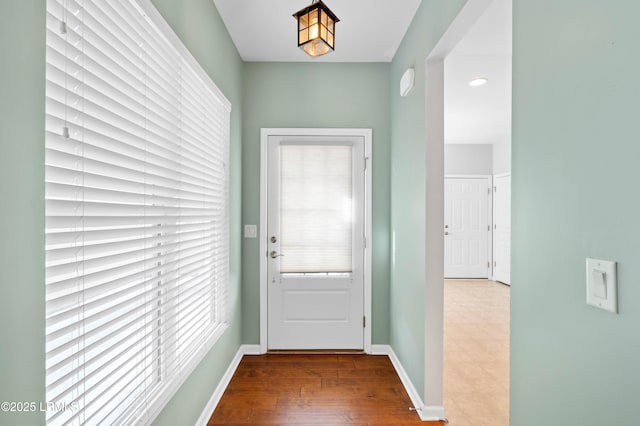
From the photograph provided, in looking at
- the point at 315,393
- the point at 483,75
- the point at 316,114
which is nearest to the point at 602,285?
the point at 315,393

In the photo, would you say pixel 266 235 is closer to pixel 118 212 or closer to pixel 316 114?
pixel 316 114

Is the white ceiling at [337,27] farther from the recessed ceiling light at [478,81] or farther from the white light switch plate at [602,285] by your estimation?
the white light switch plate at [602,285]

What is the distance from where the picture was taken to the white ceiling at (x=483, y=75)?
105 inches

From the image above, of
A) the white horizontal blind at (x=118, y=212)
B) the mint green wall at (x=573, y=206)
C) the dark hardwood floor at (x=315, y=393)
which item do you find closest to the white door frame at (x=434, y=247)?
the dark hardwood floor at (x=315, y=393)

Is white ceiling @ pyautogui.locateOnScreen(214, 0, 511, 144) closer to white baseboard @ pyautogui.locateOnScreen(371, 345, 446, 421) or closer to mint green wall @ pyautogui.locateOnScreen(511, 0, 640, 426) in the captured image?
mint green wall @ pyautogui.locateOnScreen(511, 0, 640, 426)

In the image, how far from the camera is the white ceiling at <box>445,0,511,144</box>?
266 centimetres

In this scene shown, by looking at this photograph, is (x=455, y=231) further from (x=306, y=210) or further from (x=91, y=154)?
(x=91, y=154)

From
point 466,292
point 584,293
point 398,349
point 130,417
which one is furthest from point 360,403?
point 466,292

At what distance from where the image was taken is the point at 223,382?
253cm

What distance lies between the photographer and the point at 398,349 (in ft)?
9.45

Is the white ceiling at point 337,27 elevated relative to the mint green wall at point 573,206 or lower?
elevated
